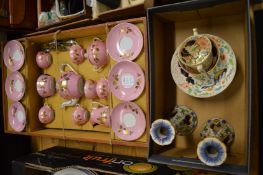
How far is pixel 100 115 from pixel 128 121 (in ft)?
0.64

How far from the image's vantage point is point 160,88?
107 cm

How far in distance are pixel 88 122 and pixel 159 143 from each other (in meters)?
0.62

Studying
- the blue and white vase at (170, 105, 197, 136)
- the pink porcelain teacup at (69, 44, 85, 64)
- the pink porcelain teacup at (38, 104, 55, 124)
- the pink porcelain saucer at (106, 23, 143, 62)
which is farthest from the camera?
the pink porcelain teacup at (38, 104, 55, 124)

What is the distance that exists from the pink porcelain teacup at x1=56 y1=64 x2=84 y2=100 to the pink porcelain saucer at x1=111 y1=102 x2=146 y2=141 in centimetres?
30

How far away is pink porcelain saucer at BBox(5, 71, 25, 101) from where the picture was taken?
1571 millimetres

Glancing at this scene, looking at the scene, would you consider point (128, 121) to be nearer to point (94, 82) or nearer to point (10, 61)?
point (94, 82)

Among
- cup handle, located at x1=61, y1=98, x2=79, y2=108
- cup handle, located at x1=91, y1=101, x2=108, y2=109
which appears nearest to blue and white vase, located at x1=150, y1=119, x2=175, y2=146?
cup handle, located at x1=91, y1=101, x2=108, y2=109

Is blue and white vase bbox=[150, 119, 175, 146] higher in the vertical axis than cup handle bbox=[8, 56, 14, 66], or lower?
lower

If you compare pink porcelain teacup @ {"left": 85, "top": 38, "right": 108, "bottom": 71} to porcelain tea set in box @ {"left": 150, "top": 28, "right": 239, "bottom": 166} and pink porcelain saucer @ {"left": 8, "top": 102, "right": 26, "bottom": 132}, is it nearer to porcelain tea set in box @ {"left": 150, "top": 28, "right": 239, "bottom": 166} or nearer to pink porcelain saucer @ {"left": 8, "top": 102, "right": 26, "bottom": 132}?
porcelain tea set in box @ {"left": 150, "top": 28, "right": 239, "bottom": 166}

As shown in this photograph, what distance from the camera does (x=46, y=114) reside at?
1549 mm

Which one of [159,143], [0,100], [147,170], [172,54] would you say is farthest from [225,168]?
[0,100]

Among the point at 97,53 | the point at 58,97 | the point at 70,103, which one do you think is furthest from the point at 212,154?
the point at 58,97

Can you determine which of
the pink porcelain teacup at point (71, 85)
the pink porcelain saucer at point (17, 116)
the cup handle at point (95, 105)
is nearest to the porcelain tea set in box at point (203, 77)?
the cup handle at point (95, 105)

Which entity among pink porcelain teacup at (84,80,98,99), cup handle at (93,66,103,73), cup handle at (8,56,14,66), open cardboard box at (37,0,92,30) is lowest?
pink porcelain teacup at (84,80,98,99)
